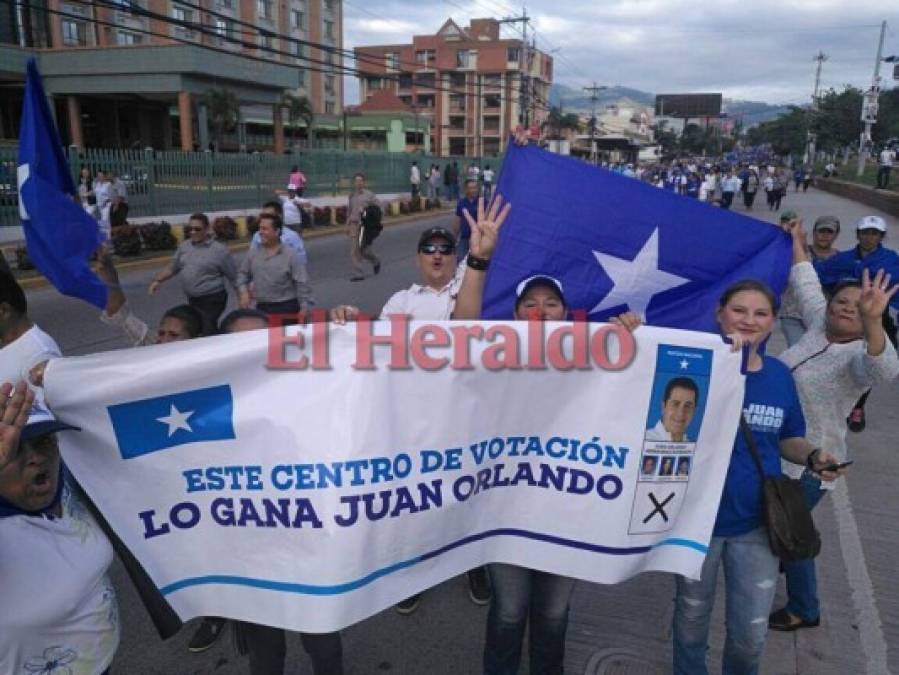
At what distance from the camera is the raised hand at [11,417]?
5.44 ft

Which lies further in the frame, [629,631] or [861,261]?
[861,261]

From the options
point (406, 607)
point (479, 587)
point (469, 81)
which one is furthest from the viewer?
point (469, 81)

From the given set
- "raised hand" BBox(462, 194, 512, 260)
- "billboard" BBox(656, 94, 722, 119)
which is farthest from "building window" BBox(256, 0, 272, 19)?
"billboard" BBox(656, 94, 722, 119)

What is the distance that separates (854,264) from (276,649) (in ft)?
17.7

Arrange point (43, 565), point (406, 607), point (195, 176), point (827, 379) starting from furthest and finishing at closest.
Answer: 1. point (195, 176)
2. point (406, 607)
3. point (827, 379)
4. point (43, 565)

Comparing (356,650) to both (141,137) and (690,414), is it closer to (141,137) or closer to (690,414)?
(690,414)

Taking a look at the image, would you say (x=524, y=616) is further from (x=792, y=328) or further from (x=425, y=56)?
(x=425, y=56)

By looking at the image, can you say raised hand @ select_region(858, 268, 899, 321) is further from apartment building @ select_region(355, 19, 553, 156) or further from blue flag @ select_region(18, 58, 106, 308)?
apartment building @ select_region(355, 19, 553, 156)

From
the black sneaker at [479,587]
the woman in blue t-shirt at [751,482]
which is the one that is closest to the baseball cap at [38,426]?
the woman in blue t-shirt at [751,482]

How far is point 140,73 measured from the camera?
29672mm

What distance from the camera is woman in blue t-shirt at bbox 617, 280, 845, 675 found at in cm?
253

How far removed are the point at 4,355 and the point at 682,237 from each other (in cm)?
303

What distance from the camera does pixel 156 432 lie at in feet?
7.70

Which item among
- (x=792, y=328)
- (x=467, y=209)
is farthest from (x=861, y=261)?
(x=467, y=209)
